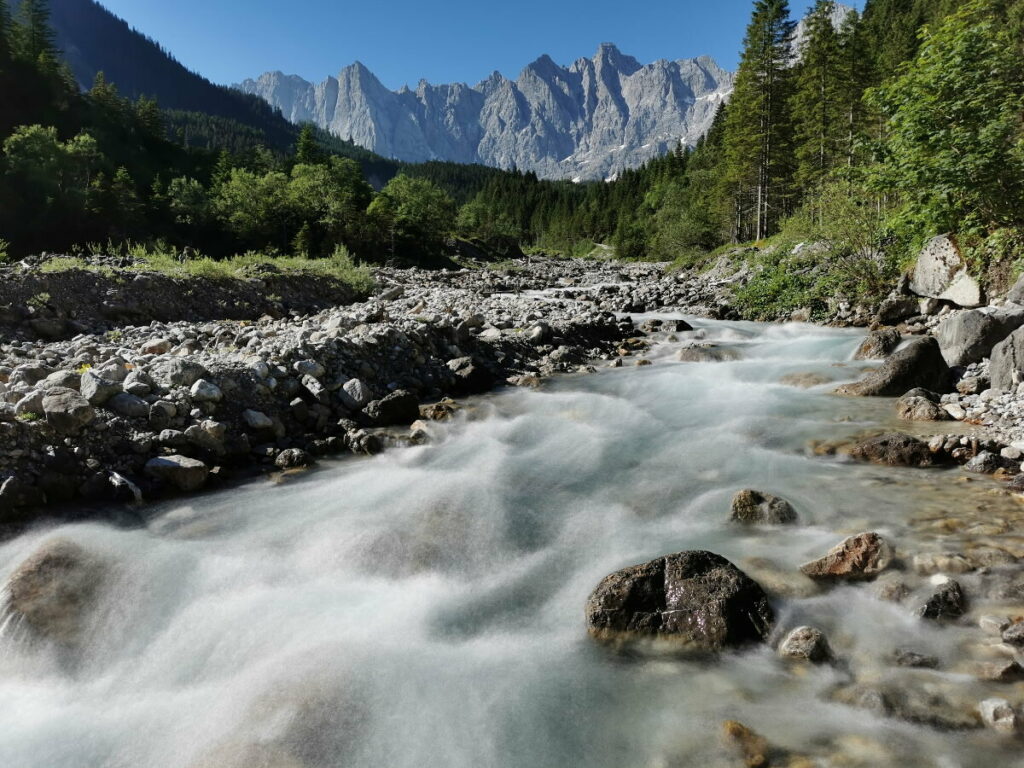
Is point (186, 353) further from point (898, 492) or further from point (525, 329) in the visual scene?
point (898, 492)

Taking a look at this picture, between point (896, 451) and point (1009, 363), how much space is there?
11.5 feet

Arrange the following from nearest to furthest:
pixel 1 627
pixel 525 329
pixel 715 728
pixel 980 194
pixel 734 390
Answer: pixel 715 728, pixel 1 627, pixel 980 194, pixel 734 390, pixel 525 329

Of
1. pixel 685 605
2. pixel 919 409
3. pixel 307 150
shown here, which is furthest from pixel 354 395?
pixel 307 150

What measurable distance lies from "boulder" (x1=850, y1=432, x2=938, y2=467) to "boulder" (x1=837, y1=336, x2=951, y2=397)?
10.4 feet

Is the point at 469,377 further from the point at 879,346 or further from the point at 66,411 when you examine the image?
the point at 879,346

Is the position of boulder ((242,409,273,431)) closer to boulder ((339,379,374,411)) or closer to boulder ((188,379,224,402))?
boulder ((188,379,224,402))

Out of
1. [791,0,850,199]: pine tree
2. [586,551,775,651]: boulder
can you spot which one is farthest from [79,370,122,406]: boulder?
[791,0,850,199]: pine tree

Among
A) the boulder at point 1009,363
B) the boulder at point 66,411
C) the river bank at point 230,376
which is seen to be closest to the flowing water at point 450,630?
the river bank at point 230,376

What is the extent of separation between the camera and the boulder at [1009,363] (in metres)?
8.89

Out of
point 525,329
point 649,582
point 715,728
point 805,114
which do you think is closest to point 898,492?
point 649,582

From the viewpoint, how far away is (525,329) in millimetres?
16797

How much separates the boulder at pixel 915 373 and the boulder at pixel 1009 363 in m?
1.03

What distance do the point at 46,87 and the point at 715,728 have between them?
103 metres

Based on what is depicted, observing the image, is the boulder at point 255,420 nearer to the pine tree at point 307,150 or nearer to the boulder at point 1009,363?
the boulder at point 1009,363
